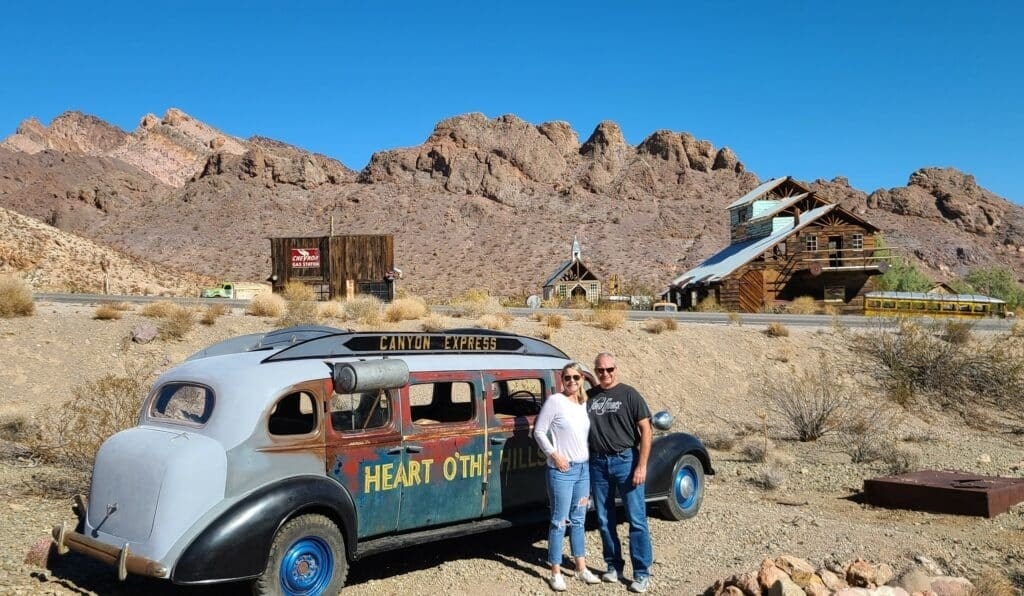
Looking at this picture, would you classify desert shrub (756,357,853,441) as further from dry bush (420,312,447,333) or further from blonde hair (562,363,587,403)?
blonde hair (562,363,587,403)

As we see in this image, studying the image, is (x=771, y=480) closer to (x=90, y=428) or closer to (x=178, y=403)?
(x=178, y=403)

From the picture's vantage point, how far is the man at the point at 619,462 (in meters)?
6.33

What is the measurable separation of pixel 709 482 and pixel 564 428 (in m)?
5.21

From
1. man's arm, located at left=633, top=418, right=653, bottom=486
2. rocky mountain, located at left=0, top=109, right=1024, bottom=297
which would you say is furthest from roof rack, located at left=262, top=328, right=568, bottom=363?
rocky mountain, located at left=0, top=109, right=1024, bottom=297

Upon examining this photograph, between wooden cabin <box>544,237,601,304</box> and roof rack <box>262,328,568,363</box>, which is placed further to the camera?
wooden cabin <box>544,237,601,304</box>

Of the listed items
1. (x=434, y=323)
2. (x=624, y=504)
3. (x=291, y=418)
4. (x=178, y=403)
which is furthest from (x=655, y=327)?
(x=178, y=403)

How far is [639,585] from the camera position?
625cm

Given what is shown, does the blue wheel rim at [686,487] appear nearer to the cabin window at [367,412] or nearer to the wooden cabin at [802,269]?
the cabin window at [367,412]

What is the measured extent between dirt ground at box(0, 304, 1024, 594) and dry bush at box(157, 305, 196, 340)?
25cm

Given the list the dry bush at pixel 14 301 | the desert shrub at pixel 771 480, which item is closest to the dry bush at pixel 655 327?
the desert shrub at pixel 771 480

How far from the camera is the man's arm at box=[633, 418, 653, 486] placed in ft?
20.6

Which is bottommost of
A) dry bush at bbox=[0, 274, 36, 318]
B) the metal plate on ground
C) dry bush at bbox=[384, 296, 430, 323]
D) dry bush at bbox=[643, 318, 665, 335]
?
the metal plate on ground

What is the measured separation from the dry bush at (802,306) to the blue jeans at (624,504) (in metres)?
32.4

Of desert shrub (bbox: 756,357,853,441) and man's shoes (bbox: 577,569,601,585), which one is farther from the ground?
desert shrub (bbox: 756,357,853,441)
